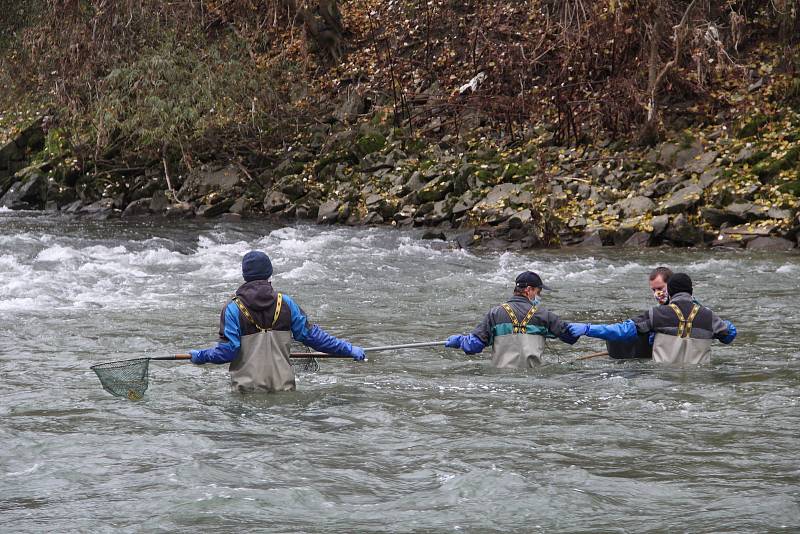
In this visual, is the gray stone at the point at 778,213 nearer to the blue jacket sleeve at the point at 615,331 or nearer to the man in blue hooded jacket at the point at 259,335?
the blue jacket sleeve at the point at 615,331

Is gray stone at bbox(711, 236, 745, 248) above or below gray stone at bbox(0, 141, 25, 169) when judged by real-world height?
below

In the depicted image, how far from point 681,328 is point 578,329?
0.86 meters

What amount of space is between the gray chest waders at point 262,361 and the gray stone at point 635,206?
1121 centimetres

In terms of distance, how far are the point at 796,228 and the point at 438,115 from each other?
950cm

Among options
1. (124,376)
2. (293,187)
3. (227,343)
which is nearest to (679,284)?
(227,343)

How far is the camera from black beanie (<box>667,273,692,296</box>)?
27.9 ft

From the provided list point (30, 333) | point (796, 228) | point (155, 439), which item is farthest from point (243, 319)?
point (796, 228)

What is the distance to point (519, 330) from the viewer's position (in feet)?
28.3

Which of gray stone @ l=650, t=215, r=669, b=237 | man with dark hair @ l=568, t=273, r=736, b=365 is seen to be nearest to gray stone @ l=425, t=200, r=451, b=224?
gray stone @ l=650, t=215, r=669, b=237

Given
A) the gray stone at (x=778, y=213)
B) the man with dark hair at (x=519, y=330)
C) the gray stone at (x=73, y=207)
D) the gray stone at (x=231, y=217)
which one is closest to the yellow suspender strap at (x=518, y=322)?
the man with dark hair at (x=519, y=330)

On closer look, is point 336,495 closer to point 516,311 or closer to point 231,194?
point 516,311

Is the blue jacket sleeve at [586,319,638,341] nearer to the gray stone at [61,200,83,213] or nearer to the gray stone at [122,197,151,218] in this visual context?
the gray stone at [122,197,151,218]

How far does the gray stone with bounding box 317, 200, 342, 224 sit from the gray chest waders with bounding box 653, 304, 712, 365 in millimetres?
13199

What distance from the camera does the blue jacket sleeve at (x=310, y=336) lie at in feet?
25.2
